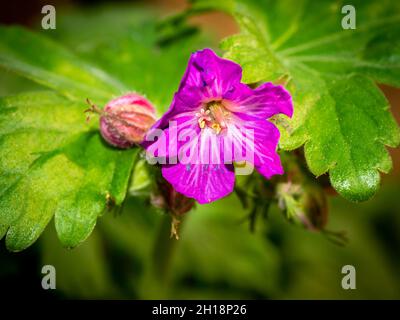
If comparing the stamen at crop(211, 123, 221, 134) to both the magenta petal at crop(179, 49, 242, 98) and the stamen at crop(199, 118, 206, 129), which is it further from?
the magenta petal at crop(179, 49, 242, 98)

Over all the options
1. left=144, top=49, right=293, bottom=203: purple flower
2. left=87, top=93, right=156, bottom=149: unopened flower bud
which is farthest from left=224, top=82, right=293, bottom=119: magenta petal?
left=87, top=93, right=156, bottom=149: unopened flower bud

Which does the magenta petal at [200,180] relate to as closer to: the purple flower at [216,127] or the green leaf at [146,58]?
the purple flower at [216,127]

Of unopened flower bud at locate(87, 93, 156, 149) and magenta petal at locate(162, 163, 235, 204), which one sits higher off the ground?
unopened flower bud at locate(87, 93, 156, 149)

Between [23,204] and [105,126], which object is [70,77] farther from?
[23,204]

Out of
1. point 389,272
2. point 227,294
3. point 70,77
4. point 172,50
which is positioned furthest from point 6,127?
point 389,272

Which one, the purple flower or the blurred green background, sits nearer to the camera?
the purple flower
